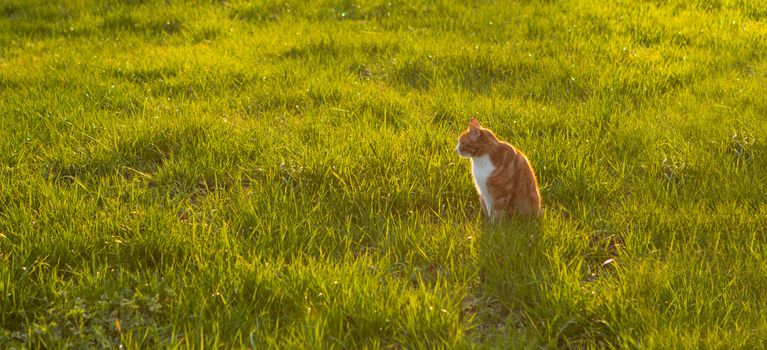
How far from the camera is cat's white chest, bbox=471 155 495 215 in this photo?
14.1 feet

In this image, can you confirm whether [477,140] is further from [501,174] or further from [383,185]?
A: [383,185]

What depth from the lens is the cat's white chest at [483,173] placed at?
4305 millimetres

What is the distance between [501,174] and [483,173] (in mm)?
112

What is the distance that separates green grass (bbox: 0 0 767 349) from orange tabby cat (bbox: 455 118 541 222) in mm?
131

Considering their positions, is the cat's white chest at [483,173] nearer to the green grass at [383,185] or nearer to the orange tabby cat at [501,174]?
the orange tabby cat at [501,174]

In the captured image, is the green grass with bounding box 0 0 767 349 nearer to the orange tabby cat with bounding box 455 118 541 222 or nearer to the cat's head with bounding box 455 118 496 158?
the orange tabby cat with bounding box 455 118 541 222

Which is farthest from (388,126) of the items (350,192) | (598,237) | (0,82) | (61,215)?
(0,82)

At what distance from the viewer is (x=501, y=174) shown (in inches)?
168

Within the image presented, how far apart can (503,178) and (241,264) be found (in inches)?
59.7

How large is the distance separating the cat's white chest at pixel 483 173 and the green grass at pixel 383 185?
19 centimetres

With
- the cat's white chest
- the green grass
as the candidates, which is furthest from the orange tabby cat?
the green grass

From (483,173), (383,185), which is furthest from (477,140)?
(383,185)

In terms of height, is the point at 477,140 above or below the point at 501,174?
above

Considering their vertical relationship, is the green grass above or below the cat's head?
below
